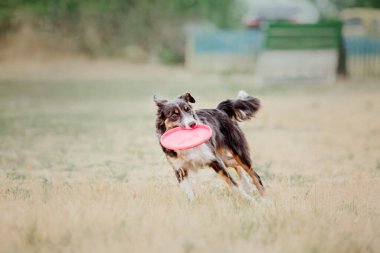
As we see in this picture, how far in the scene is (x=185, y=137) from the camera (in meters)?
7.16

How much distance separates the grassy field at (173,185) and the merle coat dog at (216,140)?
0.97 feet

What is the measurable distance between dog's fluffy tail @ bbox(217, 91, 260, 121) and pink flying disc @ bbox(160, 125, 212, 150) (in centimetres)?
109

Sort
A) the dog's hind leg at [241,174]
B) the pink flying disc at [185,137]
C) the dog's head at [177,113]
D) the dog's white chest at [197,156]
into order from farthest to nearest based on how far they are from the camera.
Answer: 1. the dog's hind leg at [241,174]
2. the dog's white chest at [197,156]
3. the dog's head at [177,113]
4. the pink flying disc at [185,137]

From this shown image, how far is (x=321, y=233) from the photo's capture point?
19.0 feet

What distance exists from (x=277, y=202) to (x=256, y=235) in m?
1.60

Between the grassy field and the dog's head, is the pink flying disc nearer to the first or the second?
the dog's head

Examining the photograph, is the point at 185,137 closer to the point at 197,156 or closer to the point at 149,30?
the point at 197,156

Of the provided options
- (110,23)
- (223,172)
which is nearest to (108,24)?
(110,23)

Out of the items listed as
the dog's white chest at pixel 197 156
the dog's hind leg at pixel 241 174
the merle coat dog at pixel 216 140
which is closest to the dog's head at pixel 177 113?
the merle coat dog at pixel 216 140

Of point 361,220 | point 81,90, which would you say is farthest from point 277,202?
point 81,90

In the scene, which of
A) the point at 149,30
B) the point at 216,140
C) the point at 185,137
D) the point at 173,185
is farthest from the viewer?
the point at 149,30

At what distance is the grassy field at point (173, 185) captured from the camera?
5691mm

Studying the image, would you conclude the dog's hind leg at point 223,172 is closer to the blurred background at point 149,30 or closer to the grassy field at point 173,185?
the grassy field at point 173,185

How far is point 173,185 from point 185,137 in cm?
156
